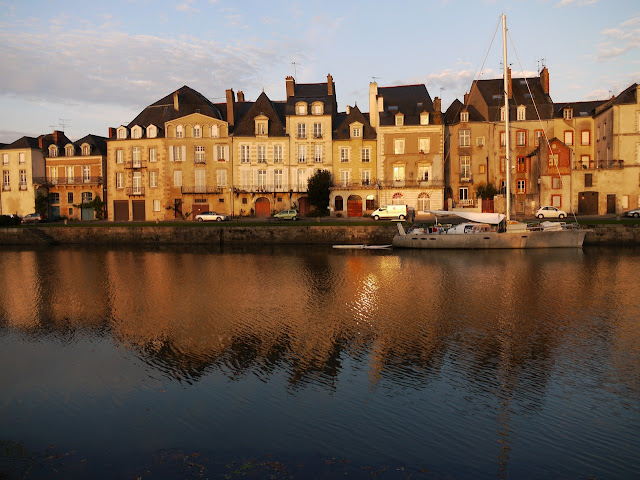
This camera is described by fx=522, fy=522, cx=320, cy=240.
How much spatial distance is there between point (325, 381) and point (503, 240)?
28134mm

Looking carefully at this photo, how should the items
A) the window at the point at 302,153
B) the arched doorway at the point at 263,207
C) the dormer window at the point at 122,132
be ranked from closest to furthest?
the window at the point at 302,153 < the arched doorway at the point at 263,207 < the dormer window at the point at 122,132

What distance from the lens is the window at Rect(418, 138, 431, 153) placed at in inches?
2116

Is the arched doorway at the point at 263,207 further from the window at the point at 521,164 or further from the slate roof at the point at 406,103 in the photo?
the window at the point at 521,164

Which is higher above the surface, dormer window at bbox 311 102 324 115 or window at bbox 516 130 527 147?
dormer window at bbox 311 102 324 115

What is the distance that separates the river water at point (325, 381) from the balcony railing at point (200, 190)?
33276mm

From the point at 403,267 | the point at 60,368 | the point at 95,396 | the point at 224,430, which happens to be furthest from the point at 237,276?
the point at 224,430

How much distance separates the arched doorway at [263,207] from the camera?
55.6 metres

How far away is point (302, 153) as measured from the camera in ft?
181

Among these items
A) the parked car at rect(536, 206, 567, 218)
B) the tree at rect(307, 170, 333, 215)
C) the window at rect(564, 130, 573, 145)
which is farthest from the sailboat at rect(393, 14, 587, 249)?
the window at rect(564, 130, 573, 145)

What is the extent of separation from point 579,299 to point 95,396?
54.2ft

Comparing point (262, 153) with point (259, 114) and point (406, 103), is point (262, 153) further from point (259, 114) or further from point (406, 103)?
point (406, 103)

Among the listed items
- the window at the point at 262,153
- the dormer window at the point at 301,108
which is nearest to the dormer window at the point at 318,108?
the dormer window at the point at 301,108

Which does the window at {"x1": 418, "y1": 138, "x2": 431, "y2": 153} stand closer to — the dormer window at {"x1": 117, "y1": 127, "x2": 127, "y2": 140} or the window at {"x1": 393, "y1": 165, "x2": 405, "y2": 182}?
the window at {"x1": 393, "y1": 165, "x2": 405, "y2": 182}

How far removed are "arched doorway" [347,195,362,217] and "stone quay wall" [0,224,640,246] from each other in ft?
39.2
